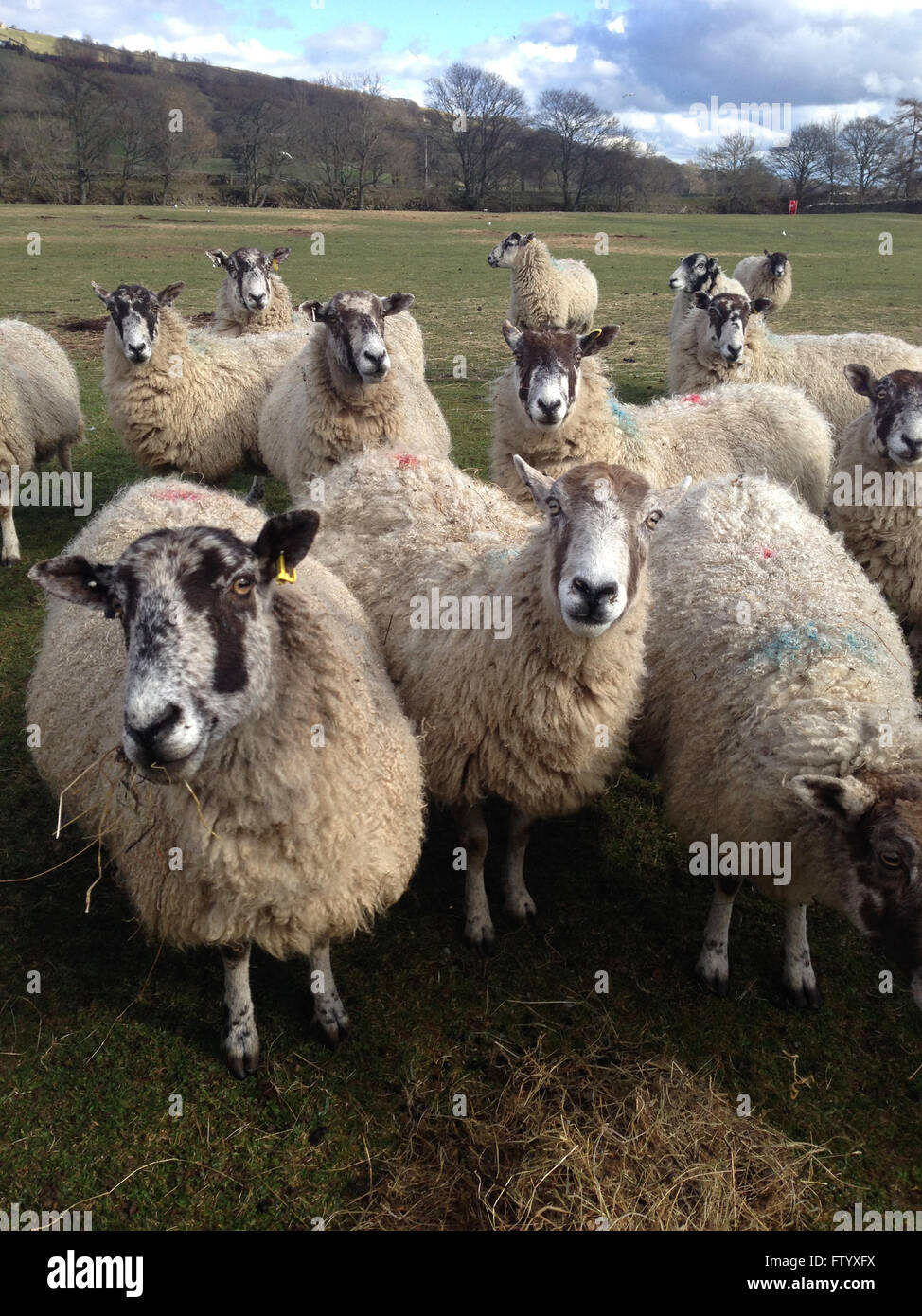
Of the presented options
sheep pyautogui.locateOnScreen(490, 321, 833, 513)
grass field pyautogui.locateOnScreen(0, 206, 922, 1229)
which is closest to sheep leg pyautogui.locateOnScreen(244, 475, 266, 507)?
sheep pyautogui.locateOnScreen(490, 321, 833, 513)

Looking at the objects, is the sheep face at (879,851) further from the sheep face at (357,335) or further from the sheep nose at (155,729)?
the sheep face at (357,335)

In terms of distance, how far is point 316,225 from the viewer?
46125mm

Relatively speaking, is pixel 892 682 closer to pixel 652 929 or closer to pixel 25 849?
pixel 652 929

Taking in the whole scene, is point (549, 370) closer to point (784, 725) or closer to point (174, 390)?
point (784, 725)

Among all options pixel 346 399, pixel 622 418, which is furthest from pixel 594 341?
pixel 346 399

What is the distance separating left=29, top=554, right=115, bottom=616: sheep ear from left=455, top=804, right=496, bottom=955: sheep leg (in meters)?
2.14

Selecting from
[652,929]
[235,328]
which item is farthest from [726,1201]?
[235,328]

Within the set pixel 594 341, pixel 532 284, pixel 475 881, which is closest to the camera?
pixel 475 881

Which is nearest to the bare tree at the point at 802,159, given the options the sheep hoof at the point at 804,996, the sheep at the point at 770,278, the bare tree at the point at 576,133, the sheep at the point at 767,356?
the bare tree at the point at 576,133

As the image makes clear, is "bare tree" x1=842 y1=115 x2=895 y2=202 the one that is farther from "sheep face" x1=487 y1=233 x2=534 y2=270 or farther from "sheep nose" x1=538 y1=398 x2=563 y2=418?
"sheep nose" x1=538 y1=398 x2=563 y2=418

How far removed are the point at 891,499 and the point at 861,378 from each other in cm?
120

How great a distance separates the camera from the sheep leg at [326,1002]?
377 cm

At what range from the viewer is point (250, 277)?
35.1 feet

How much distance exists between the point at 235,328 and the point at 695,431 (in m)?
6.98
